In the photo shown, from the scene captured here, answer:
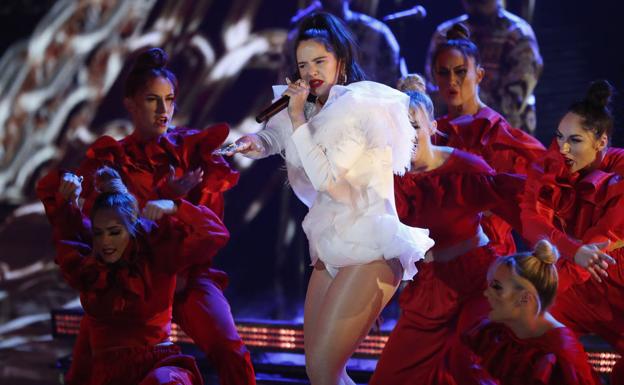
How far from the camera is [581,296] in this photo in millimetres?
3514

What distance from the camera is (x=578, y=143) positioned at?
3494mm

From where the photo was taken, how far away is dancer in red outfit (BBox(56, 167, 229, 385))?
133 inches

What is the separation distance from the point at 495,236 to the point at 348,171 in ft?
3.98

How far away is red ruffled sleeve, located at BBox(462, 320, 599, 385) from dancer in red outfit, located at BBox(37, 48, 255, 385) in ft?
3.23

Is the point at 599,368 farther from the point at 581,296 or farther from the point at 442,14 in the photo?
the point at 442,14

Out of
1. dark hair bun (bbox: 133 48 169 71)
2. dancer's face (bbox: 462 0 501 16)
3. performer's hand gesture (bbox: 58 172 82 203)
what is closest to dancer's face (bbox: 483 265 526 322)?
performer's hand gesture (bbox: 58 172 82 203)

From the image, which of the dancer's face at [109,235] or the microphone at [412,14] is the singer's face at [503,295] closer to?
the dancer's face at [109,235]

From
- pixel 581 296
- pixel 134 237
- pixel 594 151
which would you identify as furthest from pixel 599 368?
pixel 134 237

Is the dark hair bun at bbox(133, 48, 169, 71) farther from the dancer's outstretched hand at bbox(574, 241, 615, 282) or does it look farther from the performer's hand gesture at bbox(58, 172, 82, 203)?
the dancer's outstretched hand at bbox(574, 241, 615, 282)

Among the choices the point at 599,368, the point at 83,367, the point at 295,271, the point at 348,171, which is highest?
the point at 348,171

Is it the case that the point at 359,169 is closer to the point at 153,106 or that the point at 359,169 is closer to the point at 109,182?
the point at 109,182

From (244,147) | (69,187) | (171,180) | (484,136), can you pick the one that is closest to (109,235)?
(69,187)

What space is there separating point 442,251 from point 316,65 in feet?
2.74

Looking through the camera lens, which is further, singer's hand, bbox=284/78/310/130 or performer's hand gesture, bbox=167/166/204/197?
performer's hand gesture, bbox=167/166/204/197
